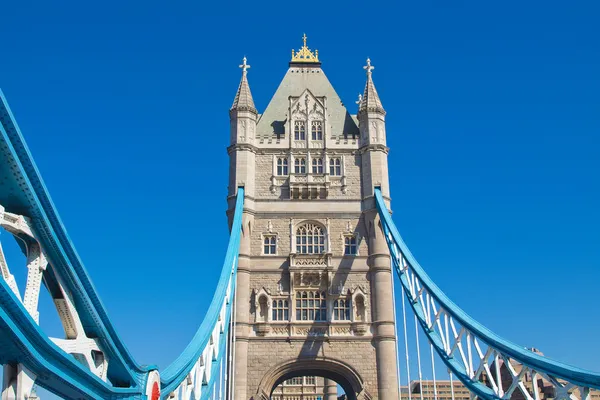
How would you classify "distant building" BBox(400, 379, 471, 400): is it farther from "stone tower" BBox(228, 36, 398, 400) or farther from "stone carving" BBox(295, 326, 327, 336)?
"stone carving" BBox(295, 326, 327, 336)

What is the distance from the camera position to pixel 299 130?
31.1 meters

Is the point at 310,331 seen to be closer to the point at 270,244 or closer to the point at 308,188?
the point at 270,244

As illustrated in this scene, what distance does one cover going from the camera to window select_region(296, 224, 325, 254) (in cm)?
2861

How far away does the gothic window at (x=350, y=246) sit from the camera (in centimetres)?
2850

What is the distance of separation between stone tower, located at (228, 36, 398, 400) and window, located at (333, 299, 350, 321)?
41 mm

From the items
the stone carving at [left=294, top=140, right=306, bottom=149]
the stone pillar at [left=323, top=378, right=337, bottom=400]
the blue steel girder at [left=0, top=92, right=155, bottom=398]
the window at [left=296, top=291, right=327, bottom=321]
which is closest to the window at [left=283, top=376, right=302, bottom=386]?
the stone pillar at [left=323, top=378, right=337, bottom=400]

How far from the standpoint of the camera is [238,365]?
26.1 metres

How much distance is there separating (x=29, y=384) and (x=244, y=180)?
19.9 m

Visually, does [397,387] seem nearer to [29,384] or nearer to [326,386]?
[326,386]

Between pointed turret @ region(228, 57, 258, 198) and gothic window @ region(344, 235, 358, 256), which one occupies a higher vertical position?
pointed turret @ region(228, 57, 258, 198)

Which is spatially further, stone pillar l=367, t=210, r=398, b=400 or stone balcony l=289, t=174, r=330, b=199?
stone balcony l=289, t=174, r=330, b=199

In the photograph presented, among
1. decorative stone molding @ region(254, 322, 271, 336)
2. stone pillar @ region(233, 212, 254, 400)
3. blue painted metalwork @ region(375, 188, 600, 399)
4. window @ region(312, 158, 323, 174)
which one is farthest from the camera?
window @ region(312, 158, 323, 174)

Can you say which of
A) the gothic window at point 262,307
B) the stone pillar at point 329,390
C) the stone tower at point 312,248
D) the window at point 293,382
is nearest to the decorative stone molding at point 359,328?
the stone tower at point 312,248

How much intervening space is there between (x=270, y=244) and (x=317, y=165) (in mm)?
4386
